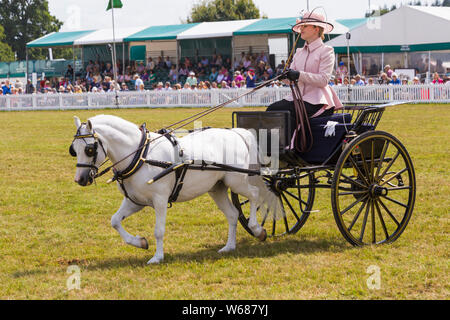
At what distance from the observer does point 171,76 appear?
40375 mm

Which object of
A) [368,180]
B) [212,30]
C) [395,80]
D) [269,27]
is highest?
[212,30]

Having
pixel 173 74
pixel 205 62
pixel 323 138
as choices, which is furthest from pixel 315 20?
pixel 205 62

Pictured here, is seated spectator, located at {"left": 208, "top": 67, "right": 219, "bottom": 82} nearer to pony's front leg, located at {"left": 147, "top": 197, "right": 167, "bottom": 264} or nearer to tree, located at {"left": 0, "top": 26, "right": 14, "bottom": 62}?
pony's front leg, located at {"left": 147, "top": 197, "right": 167, "bottom": 264}

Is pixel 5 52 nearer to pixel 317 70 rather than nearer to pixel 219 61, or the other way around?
pixel 219 61

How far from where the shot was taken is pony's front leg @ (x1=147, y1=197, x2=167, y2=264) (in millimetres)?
6035

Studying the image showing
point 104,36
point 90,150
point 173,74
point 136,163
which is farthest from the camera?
point 104,36

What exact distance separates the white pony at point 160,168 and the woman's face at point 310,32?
3.89 feet

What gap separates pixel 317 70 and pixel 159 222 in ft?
7.48

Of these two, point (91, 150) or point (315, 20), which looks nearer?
point (91, 150)

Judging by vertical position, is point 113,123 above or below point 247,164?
above

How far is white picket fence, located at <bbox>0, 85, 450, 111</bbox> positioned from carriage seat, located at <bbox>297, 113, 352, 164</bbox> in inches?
719

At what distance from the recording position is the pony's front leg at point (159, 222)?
19.8ft

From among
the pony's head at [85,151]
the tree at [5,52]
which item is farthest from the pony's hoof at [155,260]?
the tree at [5,52]

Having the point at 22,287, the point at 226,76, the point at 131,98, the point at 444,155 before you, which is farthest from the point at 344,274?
the point at 226,76
